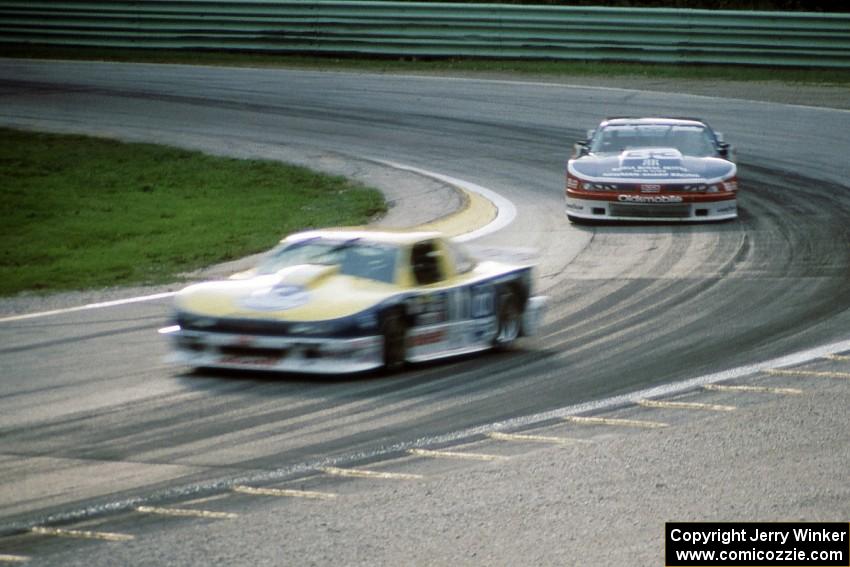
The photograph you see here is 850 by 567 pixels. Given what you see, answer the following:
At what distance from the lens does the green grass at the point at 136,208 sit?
15.9 meters

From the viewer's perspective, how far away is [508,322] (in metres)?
12.4

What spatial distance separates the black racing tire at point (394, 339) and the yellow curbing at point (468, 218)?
21.1ft

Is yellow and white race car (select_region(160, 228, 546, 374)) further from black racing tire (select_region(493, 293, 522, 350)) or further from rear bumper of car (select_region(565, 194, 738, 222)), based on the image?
rear bumper of car (select_region(565, 194, 738, 222))

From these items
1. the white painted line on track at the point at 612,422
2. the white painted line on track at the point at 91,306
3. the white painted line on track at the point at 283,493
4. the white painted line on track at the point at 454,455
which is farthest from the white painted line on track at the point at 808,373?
the white painted line on track at the point at 91,306

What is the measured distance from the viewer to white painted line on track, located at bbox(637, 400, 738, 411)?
1031cm

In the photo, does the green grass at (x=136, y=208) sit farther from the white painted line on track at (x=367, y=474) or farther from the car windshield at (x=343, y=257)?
the white painted line on track at (x=367, y=474)

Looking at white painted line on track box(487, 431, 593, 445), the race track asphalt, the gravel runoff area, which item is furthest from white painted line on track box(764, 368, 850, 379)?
the gravel runoff area

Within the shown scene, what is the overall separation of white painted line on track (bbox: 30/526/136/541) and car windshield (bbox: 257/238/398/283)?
14.2 feet

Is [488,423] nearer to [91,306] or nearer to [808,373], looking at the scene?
[808,373]

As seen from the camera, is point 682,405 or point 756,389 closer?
point 682,405

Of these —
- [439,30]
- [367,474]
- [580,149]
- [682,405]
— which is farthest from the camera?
[439,30]

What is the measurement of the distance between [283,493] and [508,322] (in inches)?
171

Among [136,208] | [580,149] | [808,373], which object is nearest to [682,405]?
[808,373]

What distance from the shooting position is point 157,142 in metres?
24.0
